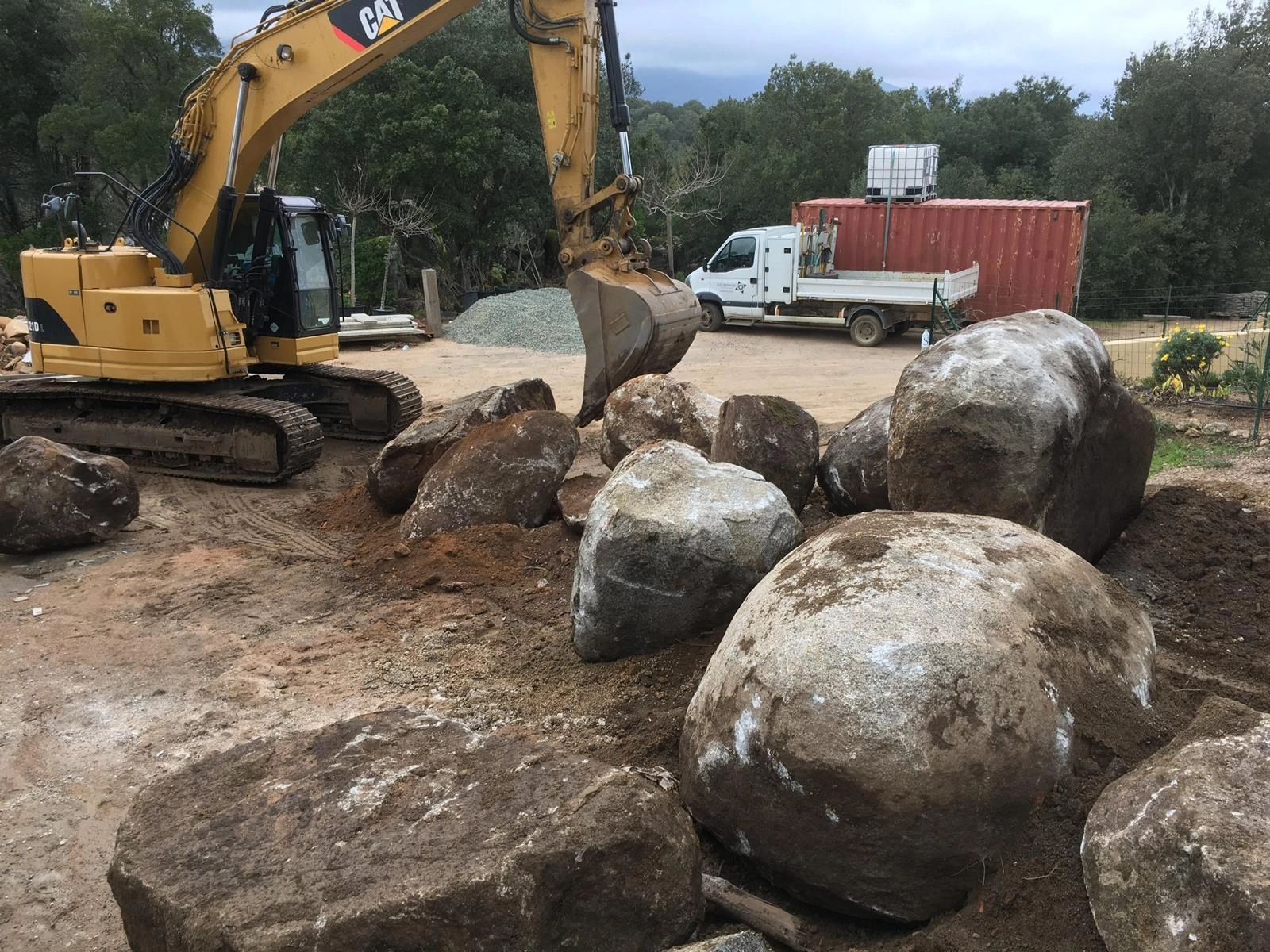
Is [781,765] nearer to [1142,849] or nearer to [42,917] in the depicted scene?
[1142,849]

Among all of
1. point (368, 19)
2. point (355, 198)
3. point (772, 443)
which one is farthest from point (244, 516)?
point (355, 198)

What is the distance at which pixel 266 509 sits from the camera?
8789 millimetres

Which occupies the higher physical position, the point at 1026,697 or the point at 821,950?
the point at 1026,697

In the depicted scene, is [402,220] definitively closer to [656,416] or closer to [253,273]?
[253,273]

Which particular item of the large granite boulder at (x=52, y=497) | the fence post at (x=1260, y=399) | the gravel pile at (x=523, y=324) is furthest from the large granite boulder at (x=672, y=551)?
the gravel pile at (x=523, y=324)

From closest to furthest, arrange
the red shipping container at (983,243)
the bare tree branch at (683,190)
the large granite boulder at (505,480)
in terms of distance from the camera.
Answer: the large granite boulder at (505,480) < the red shipping container at (983,243) < the bare tree branch at (683,190)

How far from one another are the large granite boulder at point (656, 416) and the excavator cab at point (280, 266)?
391cm

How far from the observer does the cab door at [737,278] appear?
733 inches

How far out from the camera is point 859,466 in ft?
20.0

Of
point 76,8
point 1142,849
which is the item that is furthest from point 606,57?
Answer: point 76,8

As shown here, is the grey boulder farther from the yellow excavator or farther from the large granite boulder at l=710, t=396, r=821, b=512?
the yellow excavator

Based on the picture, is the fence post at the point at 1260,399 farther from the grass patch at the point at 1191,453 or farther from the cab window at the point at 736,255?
the cab window at the point at 736,255

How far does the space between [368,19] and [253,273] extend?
2605mm

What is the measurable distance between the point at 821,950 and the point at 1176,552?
10.3 feet
